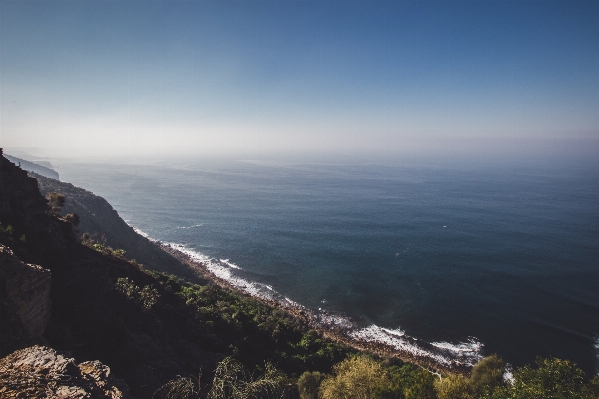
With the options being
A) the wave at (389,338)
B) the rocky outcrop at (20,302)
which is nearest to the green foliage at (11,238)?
the rocky outcrop at (20,302)

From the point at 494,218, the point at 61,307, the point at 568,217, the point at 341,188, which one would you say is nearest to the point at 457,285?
the point at 494,218

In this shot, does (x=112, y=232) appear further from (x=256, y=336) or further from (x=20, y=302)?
(x=20, y=302)

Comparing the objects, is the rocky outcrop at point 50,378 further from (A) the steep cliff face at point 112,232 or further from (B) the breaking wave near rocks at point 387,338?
(A) the steep cliff face at point 112,232

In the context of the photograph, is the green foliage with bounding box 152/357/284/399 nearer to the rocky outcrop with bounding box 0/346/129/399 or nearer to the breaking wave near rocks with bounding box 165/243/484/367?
the rocky outcrop with bounding box 0/346/129/399

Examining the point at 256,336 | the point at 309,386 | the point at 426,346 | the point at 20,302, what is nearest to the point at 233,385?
the point at 20,302

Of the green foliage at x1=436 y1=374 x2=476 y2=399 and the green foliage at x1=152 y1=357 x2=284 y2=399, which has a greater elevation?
the green foliage at x1=152 y1=357 x2=284 y2=399

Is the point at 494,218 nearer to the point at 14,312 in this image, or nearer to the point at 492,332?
the point at 492,332

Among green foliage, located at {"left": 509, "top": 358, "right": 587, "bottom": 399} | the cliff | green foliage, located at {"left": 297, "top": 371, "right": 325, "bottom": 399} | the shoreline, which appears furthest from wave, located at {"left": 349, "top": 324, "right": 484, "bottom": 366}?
green foliage, located at {"left": 297, "top": 371, "right": 325, "bottom": 399}
